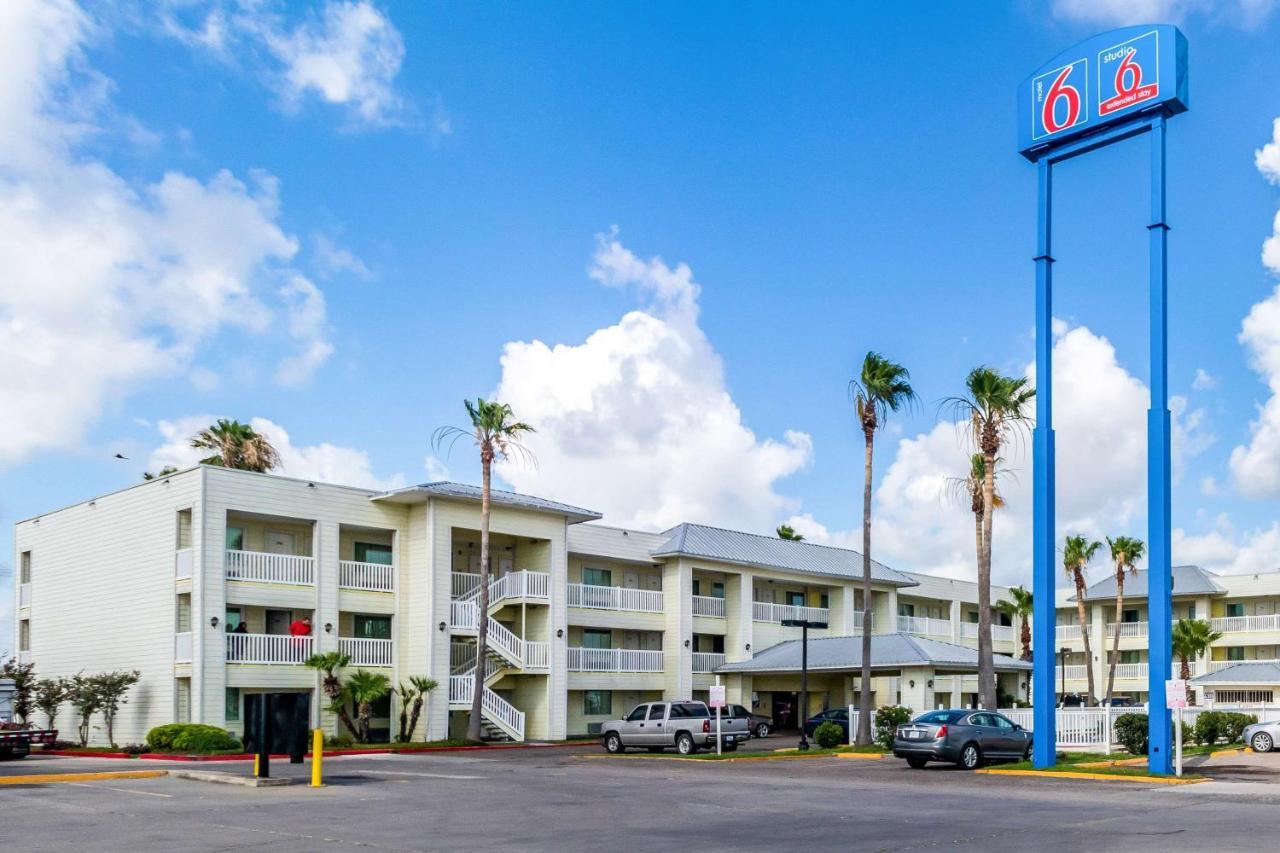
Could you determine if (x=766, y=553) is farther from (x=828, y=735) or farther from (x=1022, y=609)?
(x=1022, y=609)

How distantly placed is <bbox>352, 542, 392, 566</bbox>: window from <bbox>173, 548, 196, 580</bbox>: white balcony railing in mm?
6340

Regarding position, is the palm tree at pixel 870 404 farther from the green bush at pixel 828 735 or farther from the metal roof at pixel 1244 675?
the metal roof at pixel 1244 675

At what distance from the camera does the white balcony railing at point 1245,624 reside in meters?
69.9

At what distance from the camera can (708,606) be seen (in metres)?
55.9

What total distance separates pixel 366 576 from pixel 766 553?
20742mm

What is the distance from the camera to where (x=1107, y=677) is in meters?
75.9

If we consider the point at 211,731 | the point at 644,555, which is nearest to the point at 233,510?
the point at 211,731

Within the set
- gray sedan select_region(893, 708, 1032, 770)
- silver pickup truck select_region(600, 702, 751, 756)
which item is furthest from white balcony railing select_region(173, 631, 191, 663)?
gray sedan select_region(893, 708, 1032, 770)

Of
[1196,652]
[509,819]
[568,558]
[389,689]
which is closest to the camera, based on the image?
[509,819]

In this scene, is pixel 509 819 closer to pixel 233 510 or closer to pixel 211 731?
pixel 211 731

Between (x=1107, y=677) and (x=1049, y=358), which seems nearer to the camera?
(x=1049, y=358)

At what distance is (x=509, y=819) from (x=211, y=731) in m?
20.8

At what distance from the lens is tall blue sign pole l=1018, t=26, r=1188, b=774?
27594 mm

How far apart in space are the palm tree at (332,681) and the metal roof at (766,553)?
16.2 m
